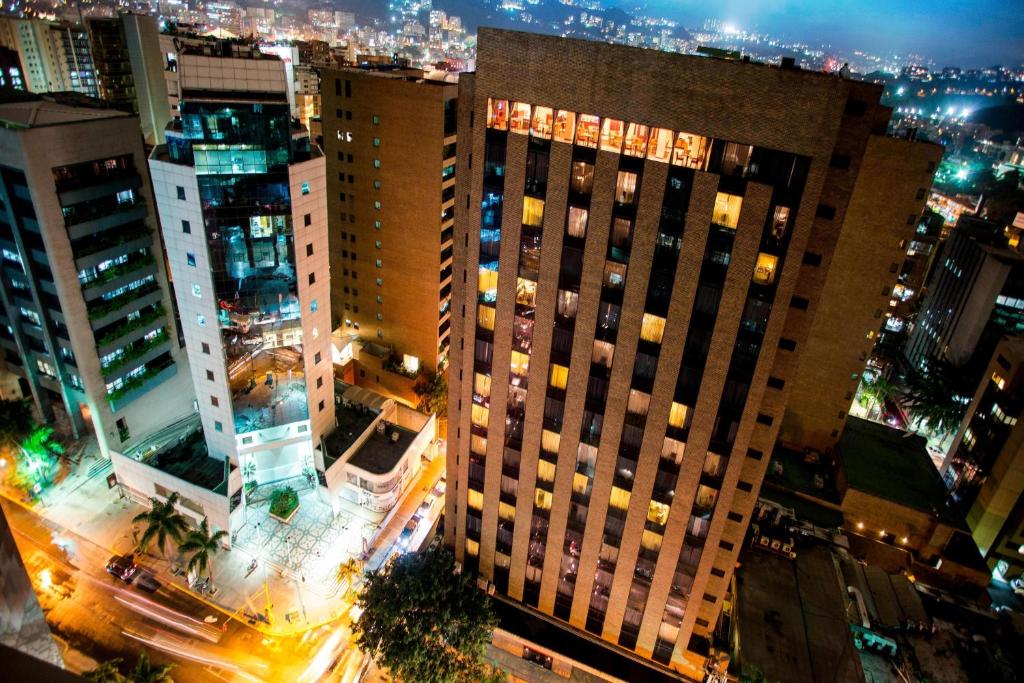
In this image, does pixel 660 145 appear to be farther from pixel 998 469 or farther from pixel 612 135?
pixel 998 469

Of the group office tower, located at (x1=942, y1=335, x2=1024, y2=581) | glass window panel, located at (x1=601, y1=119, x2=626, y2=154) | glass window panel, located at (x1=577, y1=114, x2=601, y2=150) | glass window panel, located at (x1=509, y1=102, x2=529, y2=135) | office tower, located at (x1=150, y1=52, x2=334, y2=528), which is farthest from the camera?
office tower, located at (x1=942, y1=335, x2=1024, y2=581)

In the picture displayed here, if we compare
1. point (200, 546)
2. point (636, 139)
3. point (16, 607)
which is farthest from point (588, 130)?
point (200, 546)

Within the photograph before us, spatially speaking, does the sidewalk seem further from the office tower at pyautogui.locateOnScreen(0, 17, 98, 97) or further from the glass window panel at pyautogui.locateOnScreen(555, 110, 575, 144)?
the office tower at pyautogui.locateOnScreen(0, 17, 98, 97)

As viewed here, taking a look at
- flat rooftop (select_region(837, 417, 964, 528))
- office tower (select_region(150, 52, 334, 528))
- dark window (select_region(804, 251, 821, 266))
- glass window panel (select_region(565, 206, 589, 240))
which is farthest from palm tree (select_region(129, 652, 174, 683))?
flat rooftop (select_region(837, 417, 964, 528))

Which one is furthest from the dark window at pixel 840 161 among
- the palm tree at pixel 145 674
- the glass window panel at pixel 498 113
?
the palm tree at pixel 145 674

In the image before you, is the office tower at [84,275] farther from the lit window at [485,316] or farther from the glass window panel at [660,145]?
the glass window panel at [660,145]

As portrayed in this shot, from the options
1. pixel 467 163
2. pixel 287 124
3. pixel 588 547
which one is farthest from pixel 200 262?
pixel 588 547

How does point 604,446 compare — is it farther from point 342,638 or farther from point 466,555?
point 342,638
